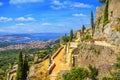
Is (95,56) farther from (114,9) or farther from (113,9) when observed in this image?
(113,9)

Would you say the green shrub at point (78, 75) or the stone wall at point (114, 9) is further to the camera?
the stone wall at point (114, 9)

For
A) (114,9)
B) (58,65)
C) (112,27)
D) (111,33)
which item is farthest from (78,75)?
(114,9)

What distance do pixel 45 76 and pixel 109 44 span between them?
388 inches

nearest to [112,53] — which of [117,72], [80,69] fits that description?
[80,69]

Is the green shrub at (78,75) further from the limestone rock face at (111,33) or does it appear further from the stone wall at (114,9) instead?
the stone wall at (114,9)

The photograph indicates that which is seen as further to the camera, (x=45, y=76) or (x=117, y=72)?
(x=45, y=76)

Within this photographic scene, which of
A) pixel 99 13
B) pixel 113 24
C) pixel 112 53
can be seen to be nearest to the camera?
pixel 112 53

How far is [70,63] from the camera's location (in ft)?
125

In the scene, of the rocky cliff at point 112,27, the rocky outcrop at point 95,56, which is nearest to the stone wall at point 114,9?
the rocky cliff at point 112,27

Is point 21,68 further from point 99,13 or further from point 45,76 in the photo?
point 99,13

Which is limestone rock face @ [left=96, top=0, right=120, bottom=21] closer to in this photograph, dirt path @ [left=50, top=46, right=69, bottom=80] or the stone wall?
the stone wall

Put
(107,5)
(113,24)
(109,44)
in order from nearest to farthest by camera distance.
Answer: (109,44), (113,24), (107,5)

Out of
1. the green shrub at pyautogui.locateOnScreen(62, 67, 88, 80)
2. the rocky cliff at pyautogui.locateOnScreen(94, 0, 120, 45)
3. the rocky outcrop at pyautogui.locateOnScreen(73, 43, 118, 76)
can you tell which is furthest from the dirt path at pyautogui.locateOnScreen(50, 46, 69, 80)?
the green shrub at pyautogui.locateOnScreen(62, 67, 88, 80)

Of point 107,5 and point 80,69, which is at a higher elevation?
point 107,5
